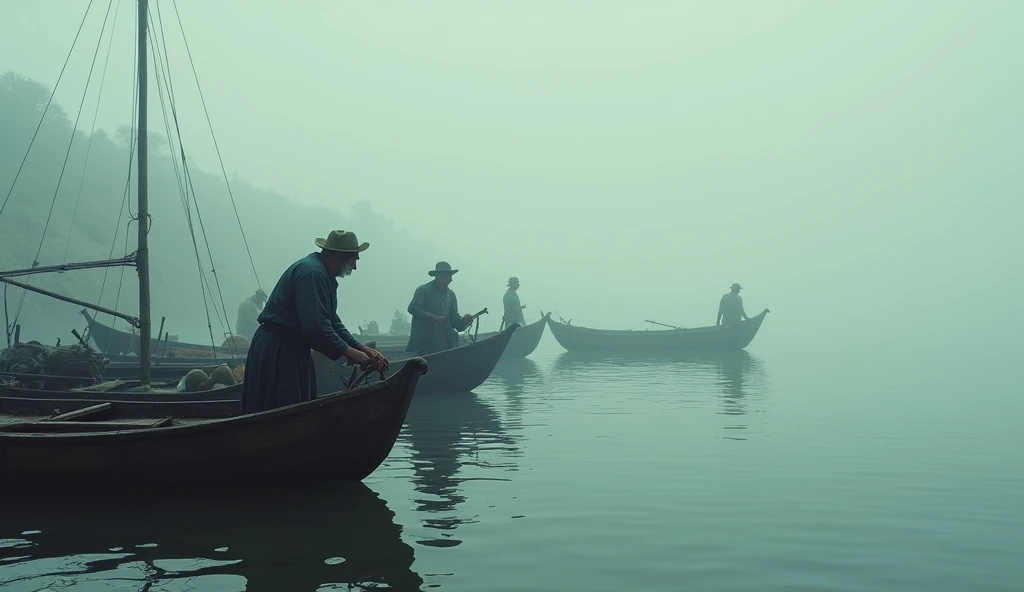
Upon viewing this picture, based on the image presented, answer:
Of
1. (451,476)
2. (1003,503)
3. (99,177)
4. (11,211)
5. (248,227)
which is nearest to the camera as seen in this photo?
(1003,503)

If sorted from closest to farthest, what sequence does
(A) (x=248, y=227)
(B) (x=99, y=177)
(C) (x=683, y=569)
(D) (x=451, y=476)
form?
(C) (x=683, y=569) < (D) (x=451, y=476) < (B) (x=99, y=177) < (A) (x=248, y=227)

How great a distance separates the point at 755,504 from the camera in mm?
6594

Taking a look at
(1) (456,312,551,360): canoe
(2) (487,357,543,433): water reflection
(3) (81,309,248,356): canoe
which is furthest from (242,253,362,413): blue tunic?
(1) (456,312,551,360): canoe

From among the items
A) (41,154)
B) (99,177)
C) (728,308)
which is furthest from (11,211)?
(728,308)

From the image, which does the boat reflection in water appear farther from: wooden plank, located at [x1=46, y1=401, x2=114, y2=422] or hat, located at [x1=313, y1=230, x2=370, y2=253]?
wooden plank, located at [x1=46, y1=401, x2=114, y2=422]

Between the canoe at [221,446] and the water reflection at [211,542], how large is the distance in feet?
0.65

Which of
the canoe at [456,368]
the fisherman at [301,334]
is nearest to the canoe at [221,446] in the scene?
the fisherman at [301,334]

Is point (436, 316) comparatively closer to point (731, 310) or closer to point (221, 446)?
point (221, 446)

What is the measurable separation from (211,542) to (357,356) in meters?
1.68

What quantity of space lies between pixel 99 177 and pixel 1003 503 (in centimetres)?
11621

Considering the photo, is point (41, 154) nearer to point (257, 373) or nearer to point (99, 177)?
point (99, 177)

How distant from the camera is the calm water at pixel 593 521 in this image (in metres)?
4.68

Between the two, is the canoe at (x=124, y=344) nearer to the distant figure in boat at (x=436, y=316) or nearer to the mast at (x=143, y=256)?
the distant figure in boat at (x=436, y=316)

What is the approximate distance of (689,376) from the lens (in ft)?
68.3
